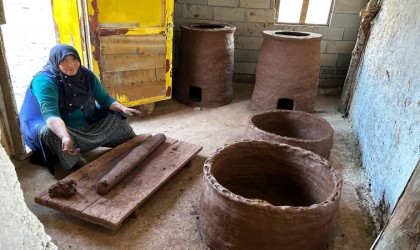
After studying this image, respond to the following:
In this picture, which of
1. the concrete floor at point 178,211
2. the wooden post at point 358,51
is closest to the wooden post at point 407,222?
the concrete floor at point 178,211

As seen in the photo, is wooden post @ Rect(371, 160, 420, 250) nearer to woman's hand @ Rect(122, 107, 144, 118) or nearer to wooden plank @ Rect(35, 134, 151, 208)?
wooden plank @ Rect(35, 134, 151, 208)

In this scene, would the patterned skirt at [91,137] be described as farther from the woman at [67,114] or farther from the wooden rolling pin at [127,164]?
the wooden rolling pin at [127,164]

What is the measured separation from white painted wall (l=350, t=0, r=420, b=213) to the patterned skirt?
2.14 metres

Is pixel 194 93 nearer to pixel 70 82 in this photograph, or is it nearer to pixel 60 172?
pixel 70 82

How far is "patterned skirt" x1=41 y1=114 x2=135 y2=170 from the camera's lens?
246cm

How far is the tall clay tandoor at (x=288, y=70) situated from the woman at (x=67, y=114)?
189 centimetres

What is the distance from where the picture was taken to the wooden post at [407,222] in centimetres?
125

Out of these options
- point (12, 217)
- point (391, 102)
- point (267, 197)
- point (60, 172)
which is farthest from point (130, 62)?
point (12, 217)

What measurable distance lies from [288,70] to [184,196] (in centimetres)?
214

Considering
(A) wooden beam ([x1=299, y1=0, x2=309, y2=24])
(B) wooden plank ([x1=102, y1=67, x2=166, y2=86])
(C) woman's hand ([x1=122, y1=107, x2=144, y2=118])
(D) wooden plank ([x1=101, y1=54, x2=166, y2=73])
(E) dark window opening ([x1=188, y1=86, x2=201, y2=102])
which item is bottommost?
(E) dark window opening ([x1=188, y1=86, x2=201, y2=102])

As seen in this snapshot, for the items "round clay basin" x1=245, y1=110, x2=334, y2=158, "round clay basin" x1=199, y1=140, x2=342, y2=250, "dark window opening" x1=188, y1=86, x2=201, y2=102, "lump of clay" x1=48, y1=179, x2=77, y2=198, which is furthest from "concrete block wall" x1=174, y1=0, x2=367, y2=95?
"lump of clay" x1=48, y1=179, x2=77, y2=198

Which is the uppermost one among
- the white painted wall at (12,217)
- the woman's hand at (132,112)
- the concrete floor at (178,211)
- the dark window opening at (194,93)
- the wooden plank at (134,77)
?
the white painted wall at (12,217)

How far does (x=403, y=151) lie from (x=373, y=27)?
2175 mm

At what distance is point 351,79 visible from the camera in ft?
13.3
